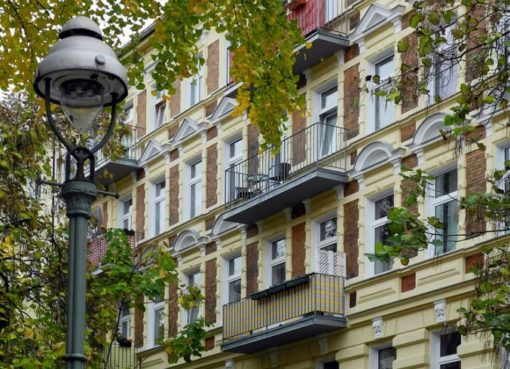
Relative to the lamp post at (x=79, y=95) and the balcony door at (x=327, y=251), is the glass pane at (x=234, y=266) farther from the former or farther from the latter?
the lamp post at (x=79, y=95)

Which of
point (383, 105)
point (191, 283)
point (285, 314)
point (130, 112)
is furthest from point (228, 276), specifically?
point (130, 112)

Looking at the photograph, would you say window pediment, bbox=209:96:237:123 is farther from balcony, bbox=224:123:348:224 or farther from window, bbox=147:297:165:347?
window, bbox=147:297:165:347

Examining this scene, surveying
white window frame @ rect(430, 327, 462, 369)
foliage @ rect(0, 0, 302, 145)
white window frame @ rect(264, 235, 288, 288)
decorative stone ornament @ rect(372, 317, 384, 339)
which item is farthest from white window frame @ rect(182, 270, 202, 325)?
foliage @ rect(0, 0, 302, 145)

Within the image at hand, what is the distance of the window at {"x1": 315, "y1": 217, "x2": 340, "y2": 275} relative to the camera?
31391mm

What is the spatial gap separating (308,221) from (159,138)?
9.11 meters

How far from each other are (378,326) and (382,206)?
7.81 feet

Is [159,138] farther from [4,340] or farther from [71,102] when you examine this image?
[71,102]

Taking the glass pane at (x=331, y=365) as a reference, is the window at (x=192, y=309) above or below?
above

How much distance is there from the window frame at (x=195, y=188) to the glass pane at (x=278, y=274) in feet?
14.0

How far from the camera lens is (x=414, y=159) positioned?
2955 centimetres

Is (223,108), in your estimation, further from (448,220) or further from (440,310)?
(440,310)

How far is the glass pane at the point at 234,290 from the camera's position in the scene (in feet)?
118

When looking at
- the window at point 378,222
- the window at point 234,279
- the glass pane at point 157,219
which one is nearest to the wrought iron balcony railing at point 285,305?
the window at point 378,222

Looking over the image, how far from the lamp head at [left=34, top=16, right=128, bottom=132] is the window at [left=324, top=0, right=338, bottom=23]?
20939 millimetres
